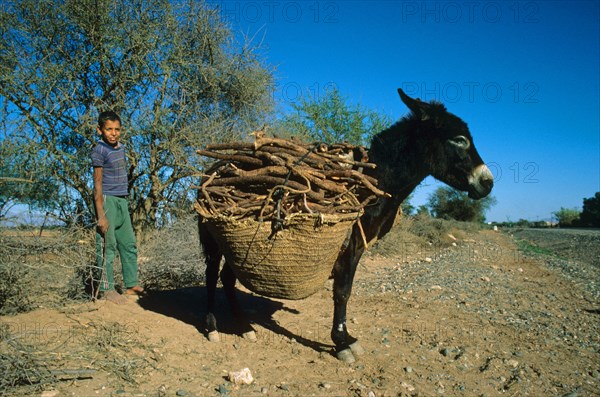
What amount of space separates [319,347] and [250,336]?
724 millimetres

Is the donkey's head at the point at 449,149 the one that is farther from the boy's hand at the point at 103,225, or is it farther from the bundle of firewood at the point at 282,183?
the boy's hand at the point at 103,225

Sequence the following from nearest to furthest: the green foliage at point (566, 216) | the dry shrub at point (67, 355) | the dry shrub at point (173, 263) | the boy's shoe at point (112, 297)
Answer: the dry shrub at point (67, 355) < the boy's shoe at point (112, 297) < the dry shrub at point (173, 263) < the green foliage at point (566, 216)

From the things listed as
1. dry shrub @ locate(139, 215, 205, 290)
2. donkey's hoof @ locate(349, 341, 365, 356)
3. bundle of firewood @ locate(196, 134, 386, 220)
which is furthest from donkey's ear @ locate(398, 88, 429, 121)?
dry shrub @ locate(139, 215, 205, 290)

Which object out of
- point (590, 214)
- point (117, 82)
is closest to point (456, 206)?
point (590, 214)

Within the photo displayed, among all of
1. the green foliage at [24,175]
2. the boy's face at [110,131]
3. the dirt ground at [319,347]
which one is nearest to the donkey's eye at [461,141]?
the dirt ground at [319,347]

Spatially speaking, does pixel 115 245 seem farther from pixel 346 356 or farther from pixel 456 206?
pixel 456 206

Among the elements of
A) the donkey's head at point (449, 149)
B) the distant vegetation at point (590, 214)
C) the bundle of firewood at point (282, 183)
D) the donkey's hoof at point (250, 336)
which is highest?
the distant vegetation at point (590, 214)

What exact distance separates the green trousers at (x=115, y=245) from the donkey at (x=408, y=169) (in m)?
2.36

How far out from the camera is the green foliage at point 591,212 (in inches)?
1576

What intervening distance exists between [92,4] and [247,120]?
398 centimetres

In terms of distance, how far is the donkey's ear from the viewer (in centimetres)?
353

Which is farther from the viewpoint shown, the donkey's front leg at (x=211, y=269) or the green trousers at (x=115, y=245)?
the green trousers at (x=115, y=245)

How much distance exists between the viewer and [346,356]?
3424mm

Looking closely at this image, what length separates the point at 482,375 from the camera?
3.25 metres
